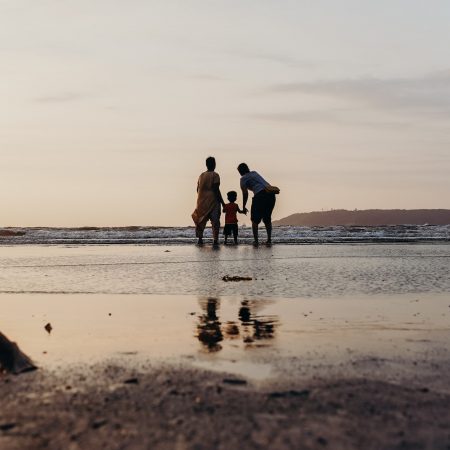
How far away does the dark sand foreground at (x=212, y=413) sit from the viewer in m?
2.24

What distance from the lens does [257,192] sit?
18.0m

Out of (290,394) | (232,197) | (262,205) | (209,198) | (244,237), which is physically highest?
(232,197)

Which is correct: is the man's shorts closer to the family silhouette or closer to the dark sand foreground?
the family silhouette

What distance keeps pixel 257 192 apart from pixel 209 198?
176 cm

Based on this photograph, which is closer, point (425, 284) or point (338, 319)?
point (338, 319)

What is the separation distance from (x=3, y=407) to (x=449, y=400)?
5.64ft

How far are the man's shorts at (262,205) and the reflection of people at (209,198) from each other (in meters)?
1.28

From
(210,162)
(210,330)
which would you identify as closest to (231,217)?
(210,162)

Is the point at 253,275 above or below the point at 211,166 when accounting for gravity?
below

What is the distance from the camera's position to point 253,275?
8.96 meters

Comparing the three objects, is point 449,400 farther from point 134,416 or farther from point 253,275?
point 253,275

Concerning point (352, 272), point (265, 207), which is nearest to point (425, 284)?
point (352, 272)

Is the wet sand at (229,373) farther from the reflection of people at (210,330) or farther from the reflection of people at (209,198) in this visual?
the reflection of people at (209,198)

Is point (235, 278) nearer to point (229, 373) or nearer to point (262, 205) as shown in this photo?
point (229, 373)
